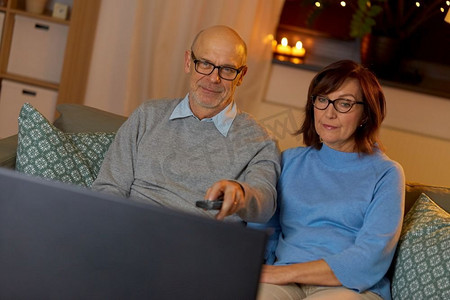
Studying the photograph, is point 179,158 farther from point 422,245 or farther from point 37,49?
point 37,49

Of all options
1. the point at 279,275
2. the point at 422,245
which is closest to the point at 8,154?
the point at 279,275

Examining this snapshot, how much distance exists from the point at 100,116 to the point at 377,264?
1.15m

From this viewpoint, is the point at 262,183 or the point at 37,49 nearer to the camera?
the point at 262,183

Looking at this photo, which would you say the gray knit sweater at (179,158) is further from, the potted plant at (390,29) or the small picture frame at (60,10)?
the potted plant at (390,29)

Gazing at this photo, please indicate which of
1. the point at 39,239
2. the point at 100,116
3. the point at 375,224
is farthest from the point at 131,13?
the point at 39,239

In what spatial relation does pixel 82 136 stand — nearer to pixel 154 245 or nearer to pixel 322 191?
pixel 322 191

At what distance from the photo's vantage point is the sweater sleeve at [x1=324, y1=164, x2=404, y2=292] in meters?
1.98

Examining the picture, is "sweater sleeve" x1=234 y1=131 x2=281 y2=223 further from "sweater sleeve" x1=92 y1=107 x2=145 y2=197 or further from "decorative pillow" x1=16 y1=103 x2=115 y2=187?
"decorative pillow" x1=16 y1=103 x2=115 y2=187

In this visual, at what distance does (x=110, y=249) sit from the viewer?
38.9 inches

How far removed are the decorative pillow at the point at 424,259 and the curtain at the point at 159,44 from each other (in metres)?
2.05

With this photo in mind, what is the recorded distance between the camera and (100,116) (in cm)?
268

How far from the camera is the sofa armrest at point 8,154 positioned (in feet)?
7.84

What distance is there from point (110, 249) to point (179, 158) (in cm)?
132

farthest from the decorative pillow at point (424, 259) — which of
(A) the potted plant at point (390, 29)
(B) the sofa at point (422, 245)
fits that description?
(A) the potted plant at point (390, 29)
